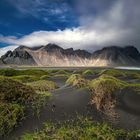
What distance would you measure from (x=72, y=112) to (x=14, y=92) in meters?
3.84

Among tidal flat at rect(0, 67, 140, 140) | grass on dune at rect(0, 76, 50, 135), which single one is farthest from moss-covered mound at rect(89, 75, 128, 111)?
grass on dune at rect(0, 76, 50, 135)

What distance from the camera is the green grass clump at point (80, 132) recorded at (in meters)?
10.5

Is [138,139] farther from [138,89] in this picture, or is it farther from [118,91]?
[138,89]

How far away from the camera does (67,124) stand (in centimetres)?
1216

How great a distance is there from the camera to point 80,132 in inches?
435

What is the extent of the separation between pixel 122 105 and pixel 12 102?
7251 millimetres

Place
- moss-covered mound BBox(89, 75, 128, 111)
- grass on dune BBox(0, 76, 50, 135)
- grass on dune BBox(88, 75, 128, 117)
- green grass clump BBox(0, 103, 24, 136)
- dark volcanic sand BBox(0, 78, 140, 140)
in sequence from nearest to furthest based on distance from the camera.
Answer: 1. green grass clump BBox(0, 103, 24, 136)
2. grass on dune BBox(0, 76, 50, 135)
3. dark volcanic sand BBox(0, 78, 140, 140)
4. grass on dune BBox(88, 75, 128, 117)
5. moss-covered mound BBox(89, 75, 128, 111)

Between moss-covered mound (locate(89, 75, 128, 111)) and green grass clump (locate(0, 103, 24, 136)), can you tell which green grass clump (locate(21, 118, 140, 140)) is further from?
moss-covered mound (locate(89, 75, 128, 111))

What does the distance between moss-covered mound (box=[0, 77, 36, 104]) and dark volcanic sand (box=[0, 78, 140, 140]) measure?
144 cm

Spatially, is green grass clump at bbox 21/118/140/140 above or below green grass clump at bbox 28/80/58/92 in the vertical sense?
below

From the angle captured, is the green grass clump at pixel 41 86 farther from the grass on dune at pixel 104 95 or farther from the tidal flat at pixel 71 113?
the grass on dune at pixel 104 95

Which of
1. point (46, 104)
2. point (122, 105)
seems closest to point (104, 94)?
point (122, 105)

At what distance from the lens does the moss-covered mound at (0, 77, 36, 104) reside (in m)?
14.1

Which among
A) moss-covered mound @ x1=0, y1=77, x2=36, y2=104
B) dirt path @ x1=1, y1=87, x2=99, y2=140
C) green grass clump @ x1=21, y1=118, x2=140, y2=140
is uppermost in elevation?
moss-covered mound @ x1=0, y1=77, x2=36, y2=104
